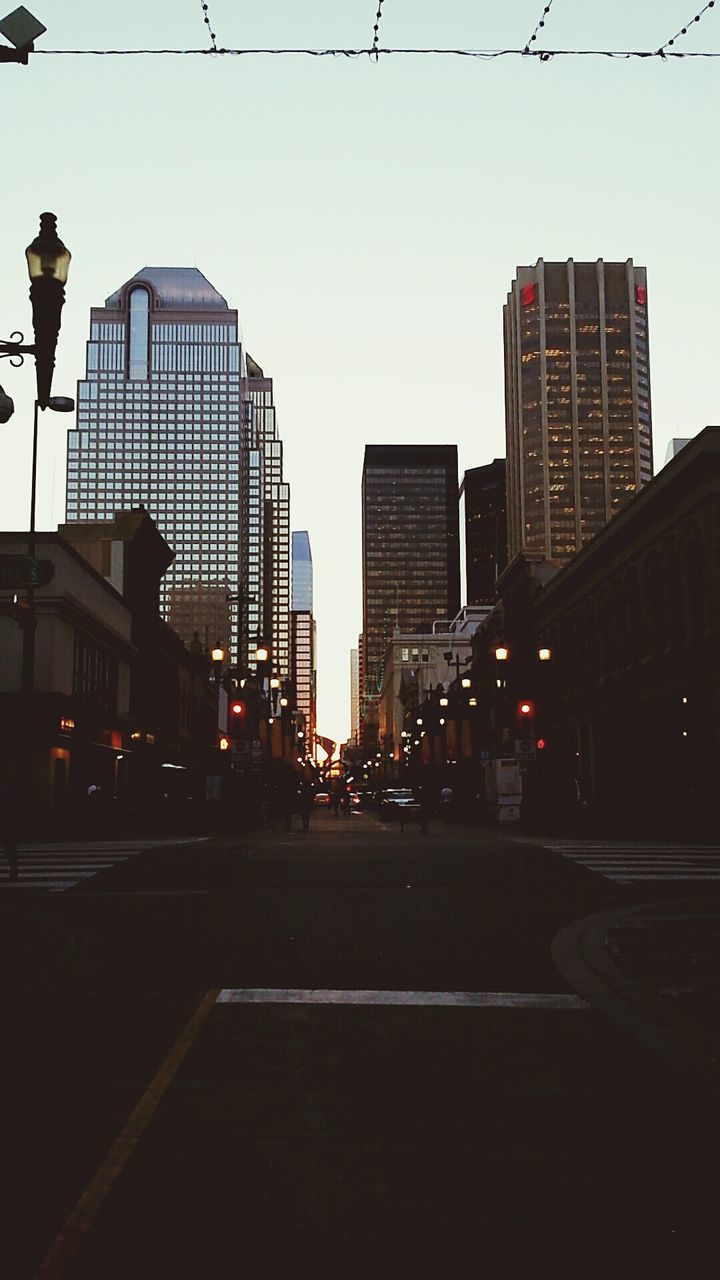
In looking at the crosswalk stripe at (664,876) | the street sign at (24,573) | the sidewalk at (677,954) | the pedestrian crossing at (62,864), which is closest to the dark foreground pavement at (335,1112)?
the sidewalk at (677,954)

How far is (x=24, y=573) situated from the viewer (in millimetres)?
15172

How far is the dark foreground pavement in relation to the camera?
4125mm

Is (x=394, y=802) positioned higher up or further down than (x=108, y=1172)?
higher up

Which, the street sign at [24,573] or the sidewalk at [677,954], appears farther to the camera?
the street sign at [24,573]

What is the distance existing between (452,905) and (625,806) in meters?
30.7

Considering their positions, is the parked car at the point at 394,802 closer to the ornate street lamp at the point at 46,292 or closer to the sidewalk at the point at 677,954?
the sidewalk at the point at 677,954

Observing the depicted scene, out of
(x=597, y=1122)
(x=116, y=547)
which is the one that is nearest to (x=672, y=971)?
(x=597, y=1122)

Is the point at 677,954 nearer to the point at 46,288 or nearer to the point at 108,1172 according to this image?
the point at 108,1172

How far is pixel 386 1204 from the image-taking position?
178 inches

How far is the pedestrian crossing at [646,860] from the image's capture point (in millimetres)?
17594

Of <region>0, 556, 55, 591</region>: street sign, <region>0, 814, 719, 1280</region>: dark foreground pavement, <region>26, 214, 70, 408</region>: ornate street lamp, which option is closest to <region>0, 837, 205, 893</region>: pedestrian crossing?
<region>0, 556, 55, 591</region>: street sign

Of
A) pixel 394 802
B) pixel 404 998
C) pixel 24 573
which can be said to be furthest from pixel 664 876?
pixel 394 802

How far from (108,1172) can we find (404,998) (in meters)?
4.28

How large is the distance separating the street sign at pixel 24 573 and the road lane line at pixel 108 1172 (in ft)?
29.6
